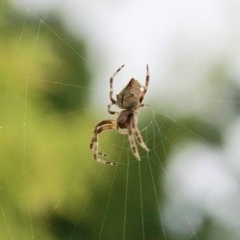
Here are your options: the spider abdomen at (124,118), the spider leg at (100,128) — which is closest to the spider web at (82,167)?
the spider leg at (100,128)

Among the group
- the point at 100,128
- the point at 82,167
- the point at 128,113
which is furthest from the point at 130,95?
the point at 82,167

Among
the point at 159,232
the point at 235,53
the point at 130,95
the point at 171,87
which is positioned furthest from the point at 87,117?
the point at 130,95

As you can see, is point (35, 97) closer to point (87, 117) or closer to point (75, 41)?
point (87, 117)

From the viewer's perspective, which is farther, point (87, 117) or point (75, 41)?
point (75, 41)

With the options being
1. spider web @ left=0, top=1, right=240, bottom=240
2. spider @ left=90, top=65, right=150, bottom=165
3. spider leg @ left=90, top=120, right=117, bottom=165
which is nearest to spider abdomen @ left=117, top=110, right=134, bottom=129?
spider @ left=90, top=65, right=150, bottom=165

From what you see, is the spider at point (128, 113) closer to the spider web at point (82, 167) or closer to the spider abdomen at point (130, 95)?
the spider abdomen at point (130, 95)

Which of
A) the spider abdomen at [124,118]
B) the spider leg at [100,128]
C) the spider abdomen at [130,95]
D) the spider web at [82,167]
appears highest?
the spider abdomen at [130,95]
